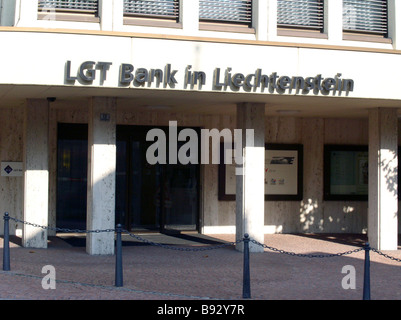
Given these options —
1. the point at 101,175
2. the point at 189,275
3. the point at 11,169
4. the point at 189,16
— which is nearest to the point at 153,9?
the point at 189,16

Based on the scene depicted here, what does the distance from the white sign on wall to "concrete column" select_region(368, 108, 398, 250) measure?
9175 millimetres

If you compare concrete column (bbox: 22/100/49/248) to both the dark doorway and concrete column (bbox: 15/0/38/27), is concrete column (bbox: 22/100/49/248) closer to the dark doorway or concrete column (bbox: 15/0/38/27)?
concrete column (bbox: 15/0/38/27)

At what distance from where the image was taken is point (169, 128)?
18.6m

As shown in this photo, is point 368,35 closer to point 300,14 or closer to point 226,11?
point 300,14

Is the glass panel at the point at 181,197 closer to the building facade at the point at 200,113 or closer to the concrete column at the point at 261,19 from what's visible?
the building facade at the point at 200,113

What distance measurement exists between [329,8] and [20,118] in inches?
334

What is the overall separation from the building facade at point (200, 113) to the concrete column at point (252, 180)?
0.03 meters

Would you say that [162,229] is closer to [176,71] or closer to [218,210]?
[218,210]

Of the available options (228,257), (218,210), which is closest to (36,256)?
(228,257)

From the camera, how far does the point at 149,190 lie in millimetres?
18500

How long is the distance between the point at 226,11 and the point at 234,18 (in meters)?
0.24

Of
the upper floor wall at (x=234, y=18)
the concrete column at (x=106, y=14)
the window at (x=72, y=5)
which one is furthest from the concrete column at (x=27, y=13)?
the concrete column at (x=106, y=14)

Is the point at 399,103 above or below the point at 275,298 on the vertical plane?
above
